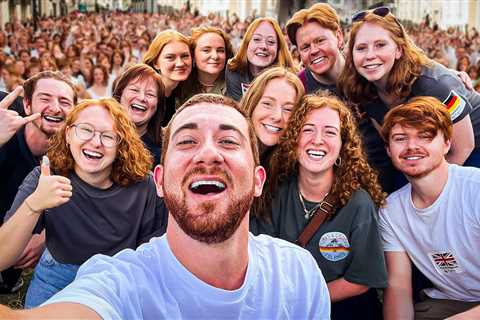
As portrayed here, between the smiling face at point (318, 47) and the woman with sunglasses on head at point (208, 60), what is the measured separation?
3.21ft

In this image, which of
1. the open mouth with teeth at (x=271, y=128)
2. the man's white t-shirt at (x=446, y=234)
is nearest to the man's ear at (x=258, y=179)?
the open mouth with teeth at (x=271, y=128)

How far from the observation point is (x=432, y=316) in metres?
3.09

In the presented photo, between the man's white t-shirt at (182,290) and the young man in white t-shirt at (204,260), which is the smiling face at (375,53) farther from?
the man's white t-shirt at (182,290)

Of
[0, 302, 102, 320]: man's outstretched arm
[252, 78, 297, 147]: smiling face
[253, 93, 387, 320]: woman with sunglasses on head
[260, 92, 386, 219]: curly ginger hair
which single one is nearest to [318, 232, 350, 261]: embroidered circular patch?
[253, 93, 387, 320]: woman with sunglasses on head

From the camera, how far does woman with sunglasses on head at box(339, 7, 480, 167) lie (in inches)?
136

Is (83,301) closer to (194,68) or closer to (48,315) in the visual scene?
(48,315)

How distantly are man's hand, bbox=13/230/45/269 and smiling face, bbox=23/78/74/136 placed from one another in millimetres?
771

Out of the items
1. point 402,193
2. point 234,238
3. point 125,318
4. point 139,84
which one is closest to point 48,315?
point 125,318

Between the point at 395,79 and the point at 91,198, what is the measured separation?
2.01m

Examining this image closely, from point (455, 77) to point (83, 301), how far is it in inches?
111

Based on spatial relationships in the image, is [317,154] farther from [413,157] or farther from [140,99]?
[140,99]

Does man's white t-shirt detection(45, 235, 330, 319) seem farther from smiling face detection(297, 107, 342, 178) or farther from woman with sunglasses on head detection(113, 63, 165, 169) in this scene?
woman with sunglasses on head detection(113, 63, 165, 169)

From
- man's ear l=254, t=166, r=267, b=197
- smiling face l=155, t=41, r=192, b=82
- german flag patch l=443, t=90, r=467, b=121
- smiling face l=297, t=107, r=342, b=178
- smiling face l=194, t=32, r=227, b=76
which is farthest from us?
smiling face l=194, t=32, r=227, b=76

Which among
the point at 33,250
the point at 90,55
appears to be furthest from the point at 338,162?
the point at 90,55
